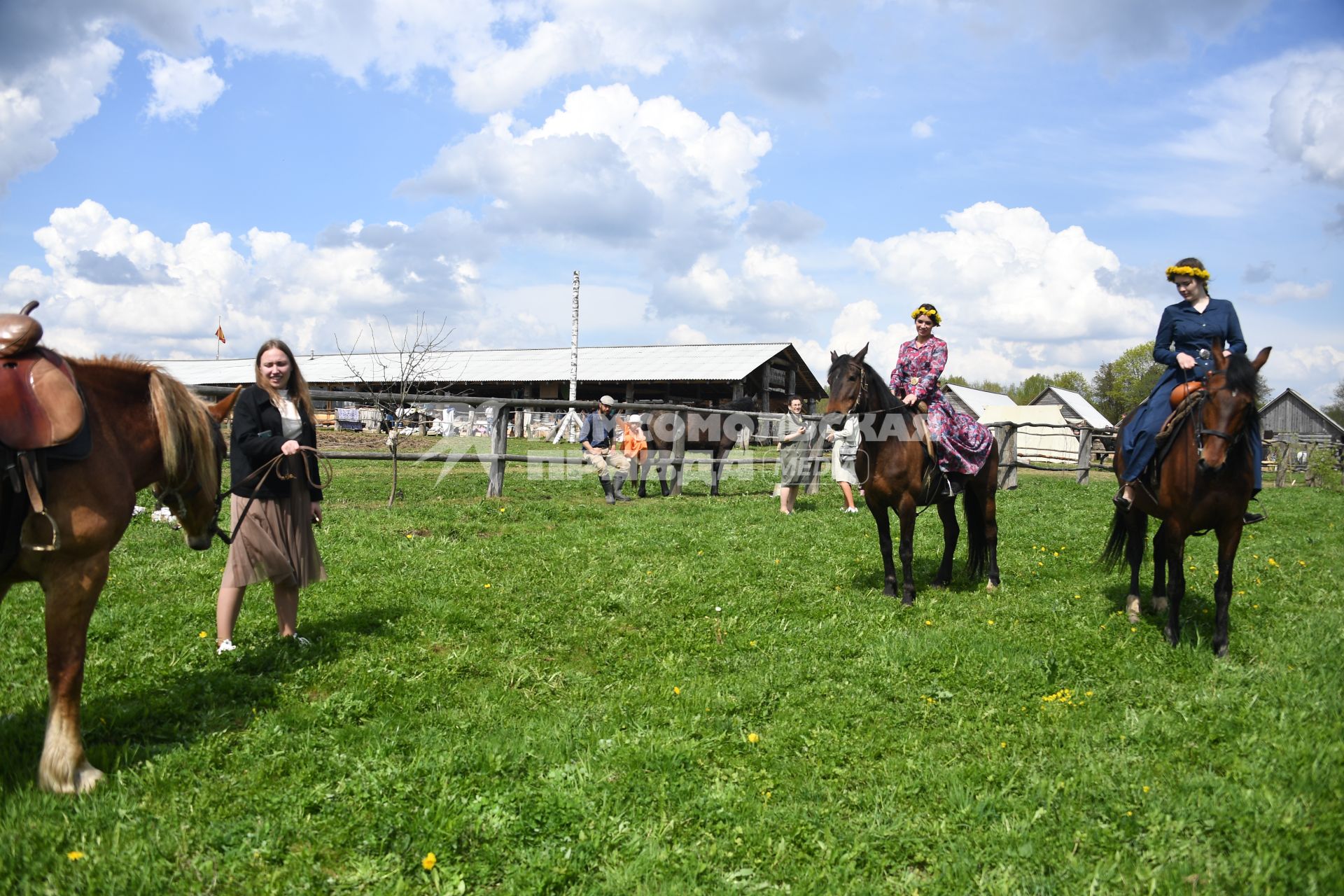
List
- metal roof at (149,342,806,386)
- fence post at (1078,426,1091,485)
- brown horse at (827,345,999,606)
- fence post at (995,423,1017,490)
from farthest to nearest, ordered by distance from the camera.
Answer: metal roof at (149,342,806,386) < fence post at (1078,426,1091,485) < fence post at (995,423,1017,490) < brown horse at (827,345,999,606)

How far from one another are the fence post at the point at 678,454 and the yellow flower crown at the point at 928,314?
7145mm

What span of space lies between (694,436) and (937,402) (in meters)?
7.62

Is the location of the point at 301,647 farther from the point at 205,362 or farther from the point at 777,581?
the point at 205,362

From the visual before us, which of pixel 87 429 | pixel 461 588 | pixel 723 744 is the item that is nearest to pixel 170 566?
pixel 461 588

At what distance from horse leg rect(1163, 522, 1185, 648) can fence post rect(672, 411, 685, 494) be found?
8.89 meters

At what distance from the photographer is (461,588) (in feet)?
21.2

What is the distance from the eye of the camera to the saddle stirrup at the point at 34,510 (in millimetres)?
3064

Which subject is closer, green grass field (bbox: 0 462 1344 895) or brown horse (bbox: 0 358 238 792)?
green grass field (bbox: 0 462 1344 895)

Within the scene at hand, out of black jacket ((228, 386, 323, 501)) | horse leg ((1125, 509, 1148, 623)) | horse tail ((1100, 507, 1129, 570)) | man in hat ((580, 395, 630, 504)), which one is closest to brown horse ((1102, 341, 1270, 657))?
horse leg ((1125, 509, 1148, 623))

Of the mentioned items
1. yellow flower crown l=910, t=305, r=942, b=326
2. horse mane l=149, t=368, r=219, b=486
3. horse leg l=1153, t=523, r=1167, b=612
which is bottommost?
Result: horse leg l=1153, t=523, r=1167, b=612

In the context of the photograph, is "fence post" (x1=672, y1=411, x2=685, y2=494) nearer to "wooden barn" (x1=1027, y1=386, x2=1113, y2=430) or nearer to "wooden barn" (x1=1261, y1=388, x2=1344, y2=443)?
"wooden barn" (x1=1027, y1=386, x2=1113, y2=430)

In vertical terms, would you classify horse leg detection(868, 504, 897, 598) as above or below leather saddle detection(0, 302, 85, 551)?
below

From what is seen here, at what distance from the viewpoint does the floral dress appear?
7.09 meters

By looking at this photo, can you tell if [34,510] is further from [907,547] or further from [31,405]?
[907,547]
